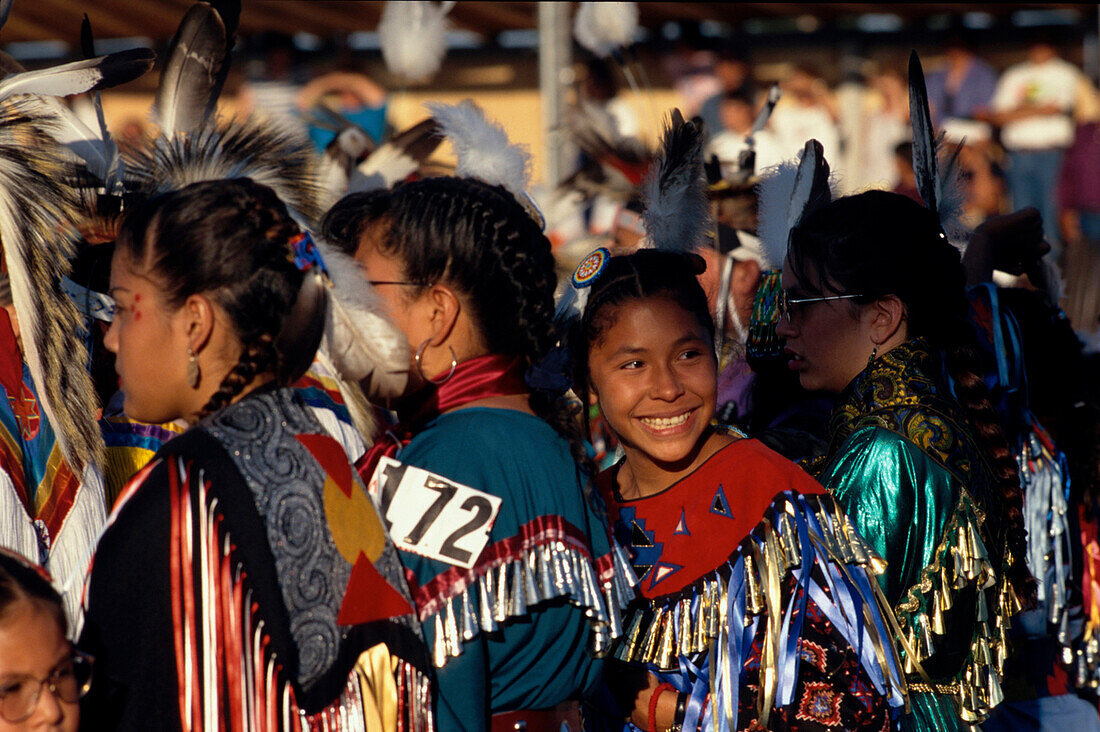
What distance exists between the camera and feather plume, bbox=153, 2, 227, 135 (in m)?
3.07

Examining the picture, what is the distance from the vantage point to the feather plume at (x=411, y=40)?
5.19 metres

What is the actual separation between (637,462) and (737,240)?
227 cm

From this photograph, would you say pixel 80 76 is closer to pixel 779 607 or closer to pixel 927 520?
pixel 779 607

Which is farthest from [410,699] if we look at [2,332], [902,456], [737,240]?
[737,240]

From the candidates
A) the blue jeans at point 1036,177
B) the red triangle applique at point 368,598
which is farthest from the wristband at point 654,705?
the blue jeans at point 1036,177

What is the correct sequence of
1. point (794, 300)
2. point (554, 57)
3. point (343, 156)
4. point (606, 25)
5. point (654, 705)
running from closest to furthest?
point (654, 705), point (794, 300), point (343, 156), point (606, 25), point (554, 57)

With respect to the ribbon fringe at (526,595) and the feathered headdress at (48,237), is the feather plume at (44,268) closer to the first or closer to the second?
the feathered headdress at (48,237)

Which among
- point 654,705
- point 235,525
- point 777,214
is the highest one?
point 777,214

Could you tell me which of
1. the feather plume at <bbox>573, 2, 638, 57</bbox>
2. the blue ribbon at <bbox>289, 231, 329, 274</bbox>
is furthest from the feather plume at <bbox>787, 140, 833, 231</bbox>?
the feather plume at <bbox>573, 2, 638, 57</bbox>

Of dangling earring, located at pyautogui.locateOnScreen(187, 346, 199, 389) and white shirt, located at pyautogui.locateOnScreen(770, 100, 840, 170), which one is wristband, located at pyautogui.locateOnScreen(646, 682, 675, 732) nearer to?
dangling earring, located at pyautogui.locateOnScreen(187, 346, 199, 389)

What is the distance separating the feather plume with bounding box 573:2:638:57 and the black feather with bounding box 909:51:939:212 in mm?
3139

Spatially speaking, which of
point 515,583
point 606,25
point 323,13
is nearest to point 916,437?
point 515,583

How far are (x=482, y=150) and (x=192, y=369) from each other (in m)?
1.11

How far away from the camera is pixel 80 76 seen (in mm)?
2678
